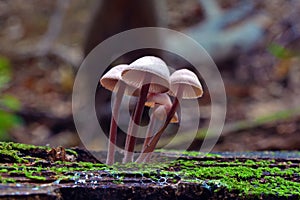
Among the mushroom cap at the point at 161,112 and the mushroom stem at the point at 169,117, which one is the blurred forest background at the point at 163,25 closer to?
the mushroom cap at the point at 161,112

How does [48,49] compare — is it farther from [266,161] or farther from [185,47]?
[266,161]

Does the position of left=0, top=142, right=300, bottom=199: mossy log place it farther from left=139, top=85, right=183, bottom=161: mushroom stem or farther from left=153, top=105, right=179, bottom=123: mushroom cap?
left=153, top=105, right=179, bottom=123: mushroom cap

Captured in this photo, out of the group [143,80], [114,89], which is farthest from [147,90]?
[114,89]

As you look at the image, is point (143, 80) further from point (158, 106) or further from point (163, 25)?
point (163, 25)

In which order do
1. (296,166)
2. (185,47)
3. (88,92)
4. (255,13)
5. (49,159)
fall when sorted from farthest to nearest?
(255,13) < (185,47) < (88,92) < (296,166) < (49,159)

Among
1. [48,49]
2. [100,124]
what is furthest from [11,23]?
[100,124]

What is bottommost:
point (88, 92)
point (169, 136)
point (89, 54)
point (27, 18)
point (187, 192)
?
point (187, 192)

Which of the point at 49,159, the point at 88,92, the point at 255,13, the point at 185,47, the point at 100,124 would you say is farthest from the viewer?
the point at 255,13

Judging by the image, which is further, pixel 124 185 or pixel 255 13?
pixel 255 13

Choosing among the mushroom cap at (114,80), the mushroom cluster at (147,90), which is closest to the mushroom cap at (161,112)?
the mushroom cluster at (147,90)
